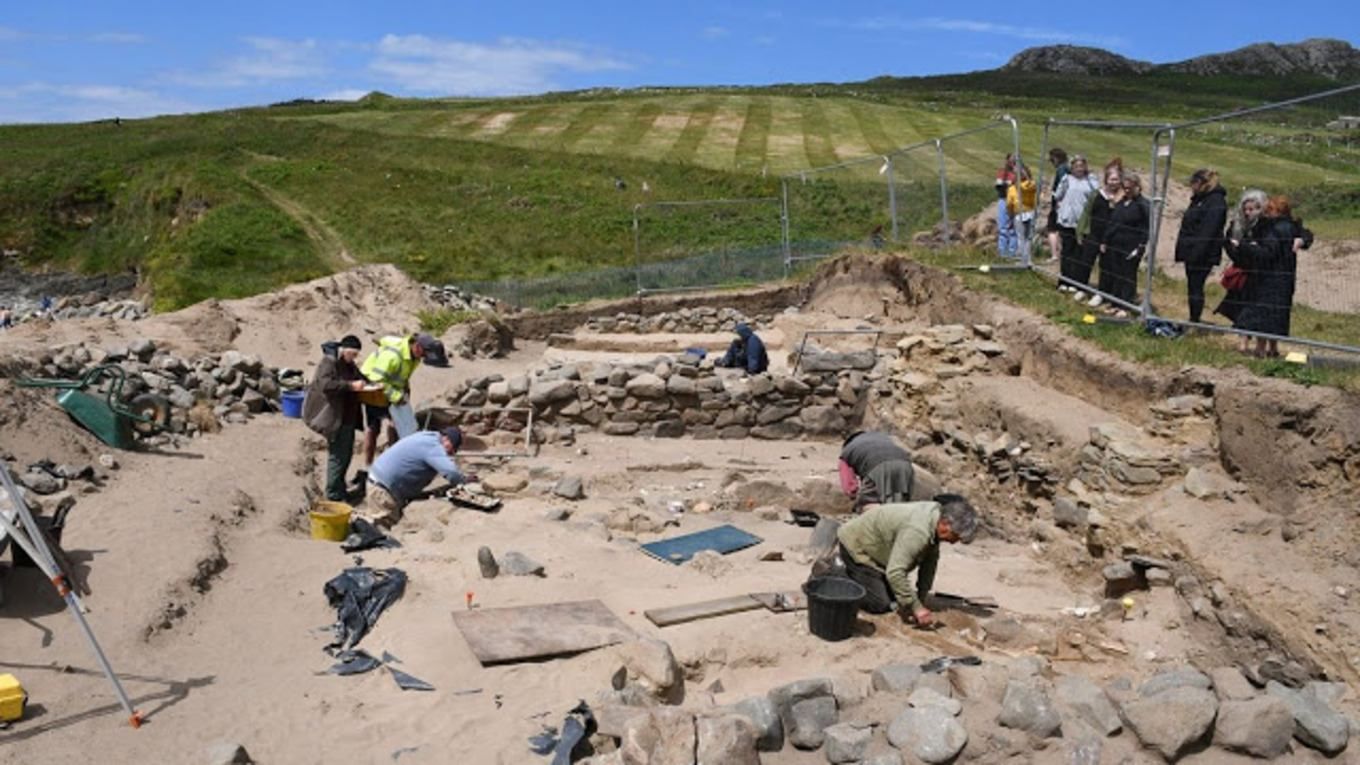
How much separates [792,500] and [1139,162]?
11593mm

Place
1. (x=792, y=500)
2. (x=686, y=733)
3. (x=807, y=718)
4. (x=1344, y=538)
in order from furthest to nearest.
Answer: (x=792, y=500)
(x=1344, y=538)
(x=807, y=718)
(x=686, y=733)

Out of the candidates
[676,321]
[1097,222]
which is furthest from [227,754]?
[676,321]

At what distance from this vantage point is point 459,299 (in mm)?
25062

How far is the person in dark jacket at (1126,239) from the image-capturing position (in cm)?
1181

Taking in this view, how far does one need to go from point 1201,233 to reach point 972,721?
264 inches

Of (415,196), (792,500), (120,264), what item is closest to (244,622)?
(792,500)

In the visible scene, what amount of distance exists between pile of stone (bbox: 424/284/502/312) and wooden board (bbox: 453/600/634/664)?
655 inches

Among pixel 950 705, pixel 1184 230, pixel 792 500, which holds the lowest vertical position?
pixel 792 500

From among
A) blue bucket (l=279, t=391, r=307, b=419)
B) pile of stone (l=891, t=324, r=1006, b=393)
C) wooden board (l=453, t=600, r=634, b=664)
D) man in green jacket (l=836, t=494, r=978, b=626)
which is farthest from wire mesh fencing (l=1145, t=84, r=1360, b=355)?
blue bucket (l=279, t=391, r=307, b=419)

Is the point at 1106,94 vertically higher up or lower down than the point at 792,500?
higher up

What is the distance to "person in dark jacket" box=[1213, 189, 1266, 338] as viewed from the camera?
964cm

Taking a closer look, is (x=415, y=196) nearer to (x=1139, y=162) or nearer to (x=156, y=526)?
(x=1139, y=162)

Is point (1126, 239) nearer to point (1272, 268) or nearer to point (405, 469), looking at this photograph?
point (1272, 268)

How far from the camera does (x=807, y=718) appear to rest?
6.14m
